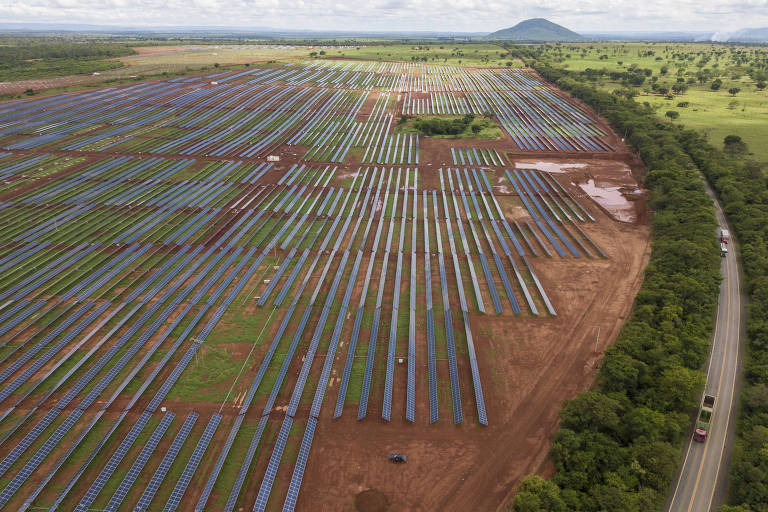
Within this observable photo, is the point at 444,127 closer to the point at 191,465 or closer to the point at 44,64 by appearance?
the point at 191,465

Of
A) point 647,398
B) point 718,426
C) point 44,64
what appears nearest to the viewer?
point 647,398

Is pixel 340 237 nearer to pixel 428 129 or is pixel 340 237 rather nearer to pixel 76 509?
pixel 76 509

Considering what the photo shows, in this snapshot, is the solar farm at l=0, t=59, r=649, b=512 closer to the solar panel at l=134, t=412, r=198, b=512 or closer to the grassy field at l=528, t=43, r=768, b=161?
the solar panel at l=134, t=412, r=198, b=512

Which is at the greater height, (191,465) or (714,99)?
(714,99)

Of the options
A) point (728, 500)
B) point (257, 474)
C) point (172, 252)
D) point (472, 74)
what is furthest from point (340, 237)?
point (472, 74)

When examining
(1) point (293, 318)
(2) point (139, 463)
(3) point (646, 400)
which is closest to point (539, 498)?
(3) point (646, 400)

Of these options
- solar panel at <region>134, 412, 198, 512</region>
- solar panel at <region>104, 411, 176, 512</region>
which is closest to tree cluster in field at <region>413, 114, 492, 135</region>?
solar panel at <region>134, 412, 198, 512</region>
